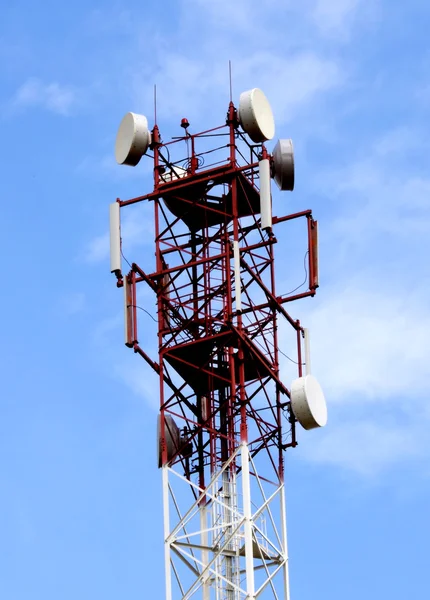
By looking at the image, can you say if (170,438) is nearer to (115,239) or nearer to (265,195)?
(115,239)

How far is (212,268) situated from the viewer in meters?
103

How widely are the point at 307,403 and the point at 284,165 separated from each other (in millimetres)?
9283

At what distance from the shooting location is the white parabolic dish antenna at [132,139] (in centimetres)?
10538

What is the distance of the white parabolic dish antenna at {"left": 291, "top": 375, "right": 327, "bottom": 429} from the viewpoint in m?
101

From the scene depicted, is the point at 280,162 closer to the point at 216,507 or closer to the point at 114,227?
the point at 114,227

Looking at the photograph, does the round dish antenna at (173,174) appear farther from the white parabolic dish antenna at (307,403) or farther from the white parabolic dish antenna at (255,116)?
the white parabolic dish antenna at (307,403)

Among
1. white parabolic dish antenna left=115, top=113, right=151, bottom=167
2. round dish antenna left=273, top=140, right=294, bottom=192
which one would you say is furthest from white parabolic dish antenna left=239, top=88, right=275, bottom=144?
white parabolic dish antenna left=115, top=113, right=151, bottom=167

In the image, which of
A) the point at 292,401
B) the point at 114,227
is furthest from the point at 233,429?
the point at 114,227

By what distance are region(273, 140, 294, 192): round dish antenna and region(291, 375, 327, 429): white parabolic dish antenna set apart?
24.6 feet

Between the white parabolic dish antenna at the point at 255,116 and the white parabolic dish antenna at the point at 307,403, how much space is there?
9212 mm

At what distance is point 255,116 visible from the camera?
340ft

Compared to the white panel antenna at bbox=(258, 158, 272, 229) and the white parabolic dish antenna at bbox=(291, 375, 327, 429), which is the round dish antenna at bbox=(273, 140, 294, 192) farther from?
A: the white parabolic dish antenna at bbox=(291, 375, 327, 429)

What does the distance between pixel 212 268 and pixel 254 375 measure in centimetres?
417

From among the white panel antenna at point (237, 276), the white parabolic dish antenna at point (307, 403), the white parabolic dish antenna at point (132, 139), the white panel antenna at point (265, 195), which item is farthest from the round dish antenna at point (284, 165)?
the white parabolic dish antenna at point (307, 403)
